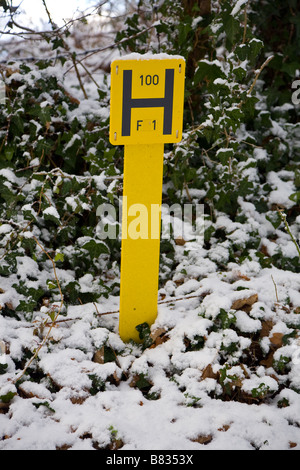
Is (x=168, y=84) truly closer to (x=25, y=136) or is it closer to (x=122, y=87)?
(x=122, y=87)

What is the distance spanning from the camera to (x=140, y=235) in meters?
2.13

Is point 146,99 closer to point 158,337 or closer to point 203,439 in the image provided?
point 158,337

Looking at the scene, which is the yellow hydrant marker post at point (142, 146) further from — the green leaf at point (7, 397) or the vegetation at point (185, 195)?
the green leaf at point (7, 397)

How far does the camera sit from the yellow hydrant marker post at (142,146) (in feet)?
6.23

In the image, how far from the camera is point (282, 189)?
335 cm

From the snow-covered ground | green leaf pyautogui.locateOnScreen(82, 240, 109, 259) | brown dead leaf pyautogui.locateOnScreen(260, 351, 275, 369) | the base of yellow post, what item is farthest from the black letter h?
brown dead leaf pyautogui.locateOnScreen(260, 351, 275, 369)

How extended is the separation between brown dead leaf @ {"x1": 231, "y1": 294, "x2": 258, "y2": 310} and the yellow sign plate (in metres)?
0.99

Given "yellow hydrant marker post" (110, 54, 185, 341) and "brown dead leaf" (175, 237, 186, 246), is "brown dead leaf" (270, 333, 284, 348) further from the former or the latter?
"brown dead leaf" (175, 237, 186, 246)

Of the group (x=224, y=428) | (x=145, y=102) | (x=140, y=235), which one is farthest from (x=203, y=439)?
(x=145, y=102)

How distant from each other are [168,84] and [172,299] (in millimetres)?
1230

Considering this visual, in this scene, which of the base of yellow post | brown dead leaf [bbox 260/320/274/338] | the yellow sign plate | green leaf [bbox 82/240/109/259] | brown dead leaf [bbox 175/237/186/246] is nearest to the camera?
the yellow sign plate

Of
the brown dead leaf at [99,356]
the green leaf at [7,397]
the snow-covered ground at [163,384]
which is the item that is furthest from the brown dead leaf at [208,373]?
the green leaf at [7,397]

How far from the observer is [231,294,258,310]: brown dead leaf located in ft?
7.75

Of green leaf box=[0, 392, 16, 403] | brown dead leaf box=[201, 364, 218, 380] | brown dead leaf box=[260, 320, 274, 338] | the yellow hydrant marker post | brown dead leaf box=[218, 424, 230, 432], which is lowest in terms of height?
brown dead leaf box=[218, 424, 230, 432]
